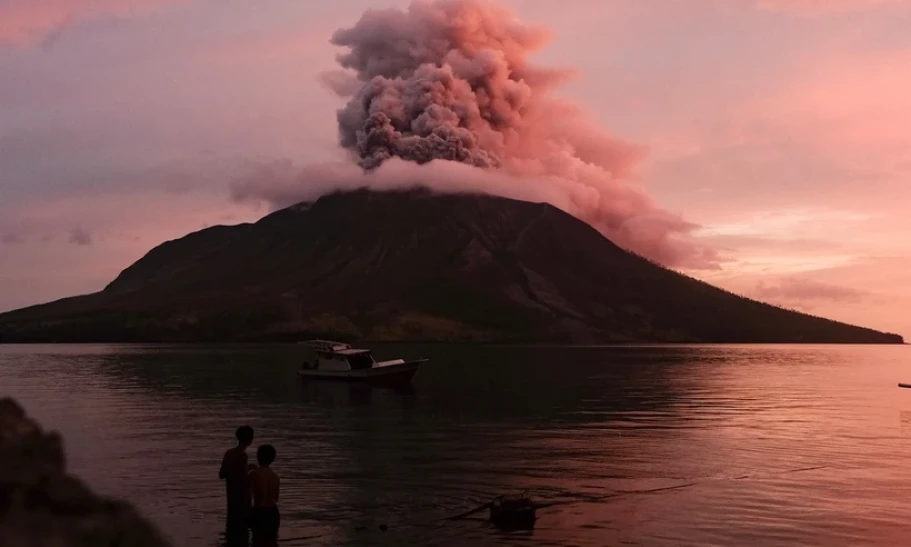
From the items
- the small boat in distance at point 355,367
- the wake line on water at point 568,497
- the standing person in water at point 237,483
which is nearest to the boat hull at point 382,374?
the small boat in distance at point 355,367

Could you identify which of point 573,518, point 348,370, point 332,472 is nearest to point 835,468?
point 573,518

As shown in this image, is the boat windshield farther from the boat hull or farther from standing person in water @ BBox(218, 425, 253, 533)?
standing person in water @ BBox(218, 425, 253, 533)

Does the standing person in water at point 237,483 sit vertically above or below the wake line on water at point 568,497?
above

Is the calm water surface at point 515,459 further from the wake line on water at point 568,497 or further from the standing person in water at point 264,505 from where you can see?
the standing person in water at point 264,505

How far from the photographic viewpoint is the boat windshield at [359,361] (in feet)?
313

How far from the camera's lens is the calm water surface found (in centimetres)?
2700

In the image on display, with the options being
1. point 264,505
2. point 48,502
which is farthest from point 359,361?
point 48,502

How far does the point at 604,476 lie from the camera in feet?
118

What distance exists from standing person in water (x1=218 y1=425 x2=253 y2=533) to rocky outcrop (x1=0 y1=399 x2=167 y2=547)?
1651 cm

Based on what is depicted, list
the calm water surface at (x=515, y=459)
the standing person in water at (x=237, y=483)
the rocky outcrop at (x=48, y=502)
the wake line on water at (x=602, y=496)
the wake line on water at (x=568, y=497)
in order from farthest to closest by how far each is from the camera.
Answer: the wake line on water at (x=602, y=496) → the calm water surface at (x=515, y=459) → the wake line on water at (x=568, y=497) → the standing person in water at (x=237, y=483) → the rocky outcrop at (x=48, y=502)

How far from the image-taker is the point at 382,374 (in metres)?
91.7

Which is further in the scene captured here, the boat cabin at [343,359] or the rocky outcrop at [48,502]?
the boat cabin at [343,359]

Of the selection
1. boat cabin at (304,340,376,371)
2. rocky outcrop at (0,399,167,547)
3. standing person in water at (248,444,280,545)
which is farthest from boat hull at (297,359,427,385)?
rocky outcrop at (0,399,167,547)

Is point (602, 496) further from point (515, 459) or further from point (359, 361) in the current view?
point (359, 361)
